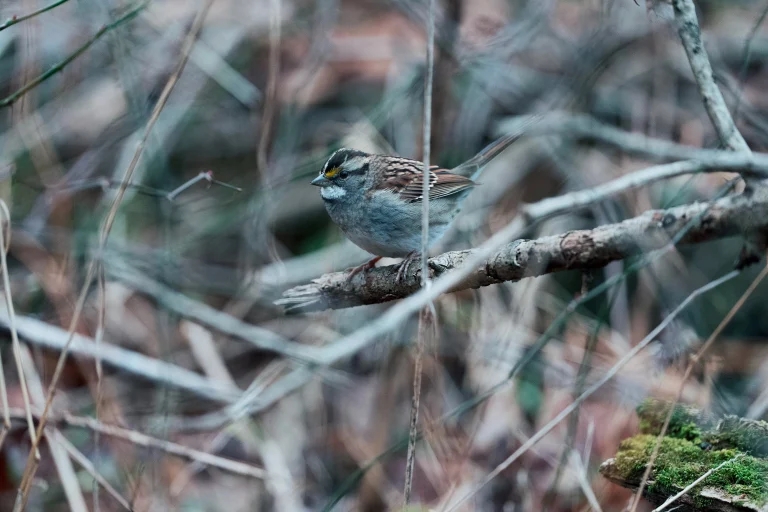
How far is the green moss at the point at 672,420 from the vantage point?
255cm

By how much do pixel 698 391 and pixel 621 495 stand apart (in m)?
1.14

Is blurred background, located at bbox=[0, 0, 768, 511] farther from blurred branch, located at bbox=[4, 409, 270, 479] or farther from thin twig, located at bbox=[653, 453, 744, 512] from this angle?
thin twig, located at bbox=[653, 453, 744, 512]

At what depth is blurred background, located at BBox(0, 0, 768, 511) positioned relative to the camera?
4.90 meters

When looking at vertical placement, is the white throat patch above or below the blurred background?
above

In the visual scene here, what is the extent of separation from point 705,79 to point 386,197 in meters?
1.62

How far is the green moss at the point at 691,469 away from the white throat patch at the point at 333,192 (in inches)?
74.0

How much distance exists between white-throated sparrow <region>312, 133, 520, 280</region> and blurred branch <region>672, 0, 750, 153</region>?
3.54ft

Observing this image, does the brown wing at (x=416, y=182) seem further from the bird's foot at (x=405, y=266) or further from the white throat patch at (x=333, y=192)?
the bird's foot at (x=405, y=266)

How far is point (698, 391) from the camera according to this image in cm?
436

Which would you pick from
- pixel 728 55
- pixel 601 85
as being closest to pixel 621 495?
→ pixel 601 85

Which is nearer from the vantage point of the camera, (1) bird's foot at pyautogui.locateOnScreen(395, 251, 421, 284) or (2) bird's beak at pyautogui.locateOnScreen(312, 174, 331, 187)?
(1) bird's foot at pyautogui.locateOnScreen(395, 251, 421, 284)

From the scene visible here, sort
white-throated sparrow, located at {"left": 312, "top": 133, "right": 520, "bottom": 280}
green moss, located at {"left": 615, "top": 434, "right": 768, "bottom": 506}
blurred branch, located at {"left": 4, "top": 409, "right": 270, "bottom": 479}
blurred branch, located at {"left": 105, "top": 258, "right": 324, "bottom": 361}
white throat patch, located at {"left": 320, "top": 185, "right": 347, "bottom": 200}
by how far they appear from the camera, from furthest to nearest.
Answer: blurred branch, located at {"left": 105, "top": 258, "right": 324, "bottom": 361} < blurred branch, located at {"left": 4, "top": 409, "right": 270, "bottom": 479} < white throat patch, located at {"left": 320, "top": 185, "right": 347, "bottom": 200} < white-throated sparrow, located at {"left": 312, "top": 133, "right": 520, "bottom": 280} < green moss, located at {"left": 615, "top": 434, "right": 768, "bottom": 506}

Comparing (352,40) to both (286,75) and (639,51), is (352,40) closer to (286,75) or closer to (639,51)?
(286,75)

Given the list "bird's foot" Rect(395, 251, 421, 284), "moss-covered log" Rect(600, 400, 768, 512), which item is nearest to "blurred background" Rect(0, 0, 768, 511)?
"bird's foot" Rect(395, 251, 421, 284)
